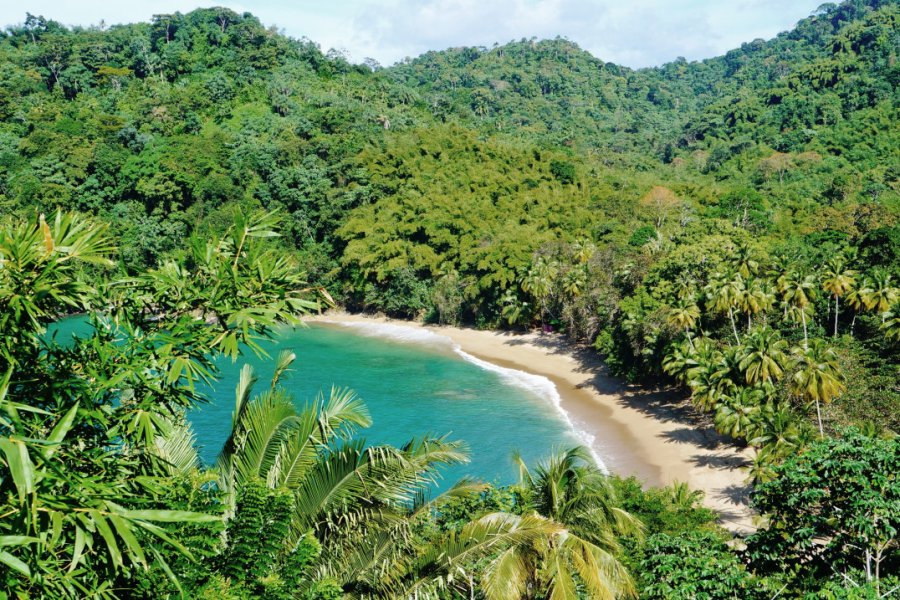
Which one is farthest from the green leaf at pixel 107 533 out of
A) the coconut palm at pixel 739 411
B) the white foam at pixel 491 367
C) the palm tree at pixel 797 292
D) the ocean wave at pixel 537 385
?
the palm tree at pixel 797 292

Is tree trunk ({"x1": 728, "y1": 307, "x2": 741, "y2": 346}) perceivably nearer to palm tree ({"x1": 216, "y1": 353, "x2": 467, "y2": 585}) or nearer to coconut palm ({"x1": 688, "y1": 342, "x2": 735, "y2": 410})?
coconut palm ({"x1": 688, "y1": 342, "x2": 735, "y2": 410})

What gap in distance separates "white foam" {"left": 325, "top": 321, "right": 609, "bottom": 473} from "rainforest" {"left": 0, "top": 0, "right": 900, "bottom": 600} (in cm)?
165

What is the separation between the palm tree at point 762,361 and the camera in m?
23.1

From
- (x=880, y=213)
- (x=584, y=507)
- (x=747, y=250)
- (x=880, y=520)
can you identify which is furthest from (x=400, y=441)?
(x=880, y=213)

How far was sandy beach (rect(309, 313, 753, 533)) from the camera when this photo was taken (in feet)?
75.1

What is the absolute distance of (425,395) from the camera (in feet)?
113

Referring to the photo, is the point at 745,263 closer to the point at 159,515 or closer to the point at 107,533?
the point at 159,515

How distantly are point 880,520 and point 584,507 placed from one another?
4919 mm

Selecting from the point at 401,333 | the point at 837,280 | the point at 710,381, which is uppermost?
the point at 837,280

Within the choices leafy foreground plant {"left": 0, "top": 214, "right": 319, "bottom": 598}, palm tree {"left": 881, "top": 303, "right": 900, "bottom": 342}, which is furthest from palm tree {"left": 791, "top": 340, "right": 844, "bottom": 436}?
leafy foreground plant {"left": 0, "top": 214, "right": 319, "bottom": 598}

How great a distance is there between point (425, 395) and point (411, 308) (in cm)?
1754

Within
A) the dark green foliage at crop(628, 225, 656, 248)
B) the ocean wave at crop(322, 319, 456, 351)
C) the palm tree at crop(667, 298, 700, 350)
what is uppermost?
the dark green foliage at crop(628, 225, 656, 248)

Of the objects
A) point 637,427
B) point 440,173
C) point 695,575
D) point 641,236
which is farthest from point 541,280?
point 695,575

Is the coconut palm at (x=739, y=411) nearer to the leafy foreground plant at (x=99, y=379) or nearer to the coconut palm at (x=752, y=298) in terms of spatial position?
the coconut palm at (x=752, y=298)
